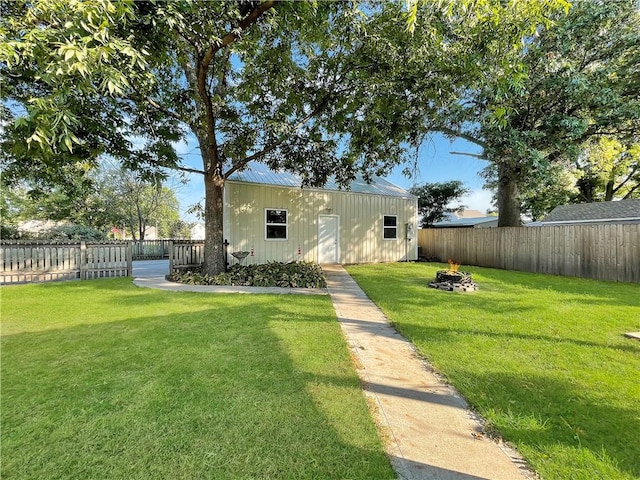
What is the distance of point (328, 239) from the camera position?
1203cm

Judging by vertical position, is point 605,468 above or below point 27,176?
below

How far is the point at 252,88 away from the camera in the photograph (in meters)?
6.38

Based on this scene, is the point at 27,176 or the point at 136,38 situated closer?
the point at 136,38

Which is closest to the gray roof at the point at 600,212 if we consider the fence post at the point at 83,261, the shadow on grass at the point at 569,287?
the shadow on grass at the point at 569,287

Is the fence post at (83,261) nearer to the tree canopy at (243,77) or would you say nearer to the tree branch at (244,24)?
the tree canopy at (243,77)

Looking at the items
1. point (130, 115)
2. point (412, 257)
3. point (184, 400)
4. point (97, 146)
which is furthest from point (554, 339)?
point (412, 257)

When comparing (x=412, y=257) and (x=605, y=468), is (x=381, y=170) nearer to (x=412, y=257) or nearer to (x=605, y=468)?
(x=412, y=257)

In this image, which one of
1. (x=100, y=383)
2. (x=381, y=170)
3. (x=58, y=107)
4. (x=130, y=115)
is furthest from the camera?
(x=381, y=170)

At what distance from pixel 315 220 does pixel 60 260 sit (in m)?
7.88

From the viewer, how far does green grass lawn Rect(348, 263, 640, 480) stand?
6.04 ft

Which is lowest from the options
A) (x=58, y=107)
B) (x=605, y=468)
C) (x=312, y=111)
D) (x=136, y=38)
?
(x=605, y=468)

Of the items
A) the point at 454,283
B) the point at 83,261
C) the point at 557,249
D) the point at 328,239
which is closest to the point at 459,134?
the point at 557,249

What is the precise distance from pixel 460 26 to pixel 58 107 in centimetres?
584

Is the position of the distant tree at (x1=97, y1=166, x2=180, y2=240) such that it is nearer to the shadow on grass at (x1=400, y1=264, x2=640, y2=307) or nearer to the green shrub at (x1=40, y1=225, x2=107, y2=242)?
the green shrub at (x1=40, y1=225, x2=107, y2=242)
